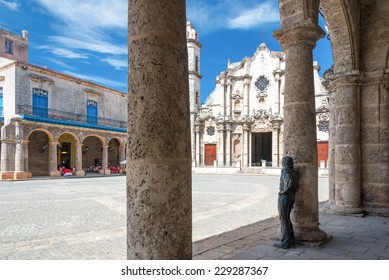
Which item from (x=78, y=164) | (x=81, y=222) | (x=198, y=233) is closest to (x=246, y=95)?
(x=78, y=164)

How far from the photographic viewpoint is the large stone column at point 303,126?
4.26 m

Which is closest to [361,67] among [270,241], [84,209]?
[270,241]

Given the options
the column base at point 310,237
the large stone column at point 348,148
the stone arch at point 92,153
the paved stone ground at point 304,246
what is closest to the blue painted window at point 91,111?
the stone arch at point 92,153

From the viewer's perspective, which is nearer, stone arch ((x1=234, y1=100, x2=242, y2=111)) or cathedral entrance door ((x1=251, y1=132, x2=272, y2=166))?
cathedral entrance door ((x1=251, y1=132, x2=272, y2=166))

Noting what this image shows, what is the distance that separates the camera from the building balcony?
2087 cm

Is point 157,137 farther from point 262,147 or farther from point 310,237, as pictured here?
point 262,147

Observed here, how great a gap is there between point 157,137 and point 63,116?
24.4 m

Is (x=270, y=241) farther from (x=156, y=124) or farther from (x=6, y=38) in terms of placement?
(x=6, y=38)

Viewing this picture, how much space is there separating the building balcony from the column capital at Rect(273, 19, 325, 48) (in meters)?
20.2

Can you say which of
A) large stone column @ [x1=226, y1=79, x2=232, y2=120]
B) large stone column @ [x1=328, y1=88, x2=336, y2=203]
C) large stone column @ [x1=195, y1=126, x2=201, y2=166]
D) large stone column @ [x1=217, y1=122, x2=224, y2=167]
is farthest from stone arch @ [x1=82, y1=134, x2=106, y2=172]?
large stone column @ [x1=328, y1=88, x2=336, y2=203]

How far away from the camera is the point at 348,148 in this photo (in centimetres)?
641

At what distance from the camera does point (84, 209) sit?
829 cm

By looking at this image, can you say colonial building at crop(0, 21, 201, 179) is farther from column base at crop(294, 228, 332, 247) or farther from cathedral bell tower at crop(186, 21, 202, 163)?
column base at crop(294, 228, 332, 247)

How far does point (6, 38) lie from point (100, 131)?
43.5 feet
